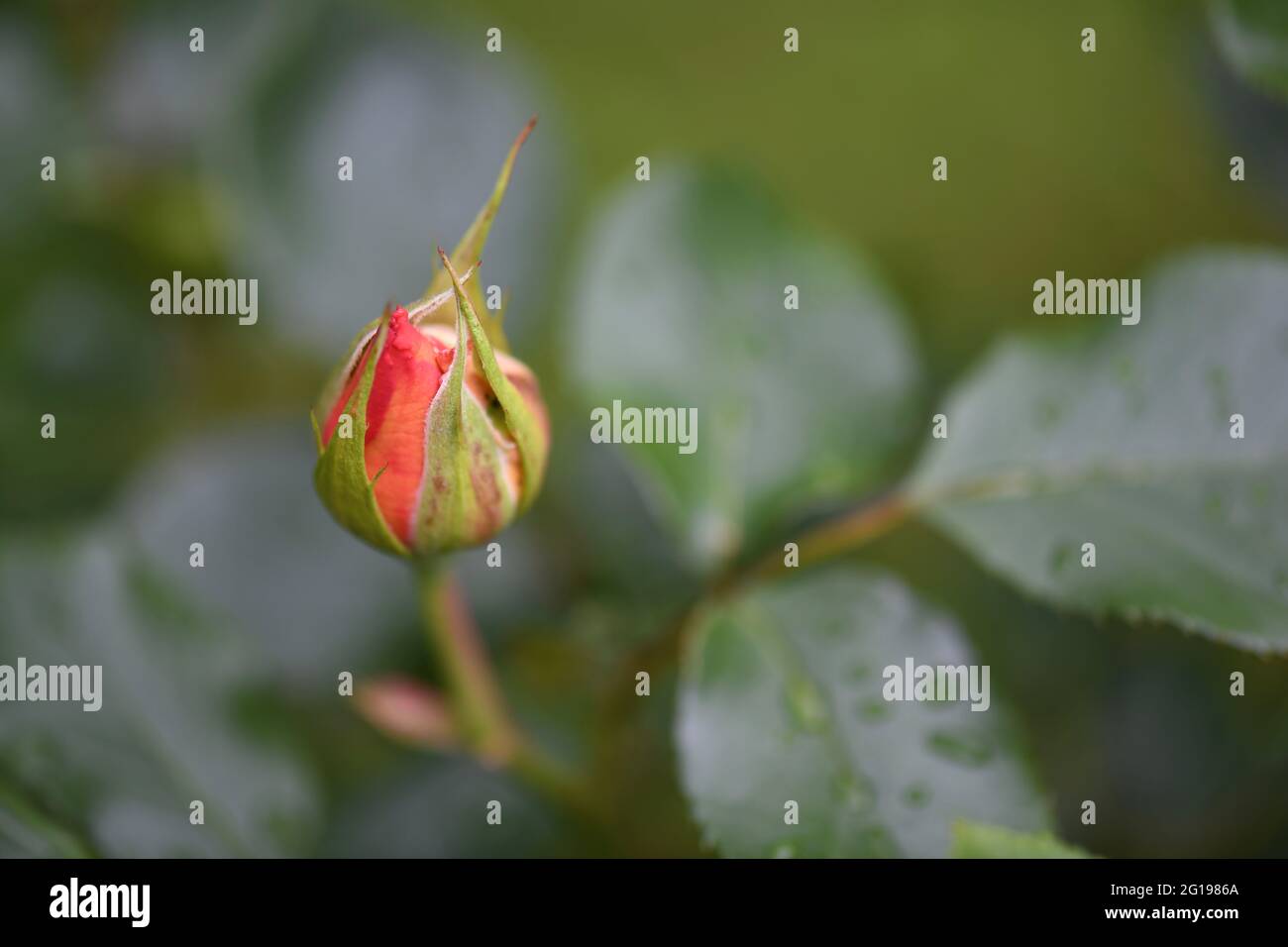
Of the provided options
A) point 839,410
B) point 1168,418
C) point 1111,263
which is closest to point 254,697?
point 839,410

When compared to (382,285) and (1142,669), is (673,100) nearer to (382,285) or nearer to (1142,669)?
(382,285)

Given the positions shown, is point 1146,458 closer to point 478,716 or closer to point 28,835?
point 478,716

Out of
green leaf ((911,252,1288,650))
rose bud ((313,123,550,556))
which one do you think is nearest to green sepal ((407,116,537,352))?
rose bud ((313,123,550,556))

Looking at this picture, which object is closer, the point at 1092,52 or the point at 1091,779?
the point at 1091,779

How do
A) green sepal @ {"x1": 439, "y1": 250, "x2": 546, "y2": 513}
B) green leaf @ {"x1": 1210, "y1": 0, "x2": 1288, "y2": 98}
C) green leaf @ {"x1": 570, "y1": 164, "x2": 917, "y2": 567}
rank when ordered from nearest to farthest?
1. green sepal @ {"x1": 439, "y1": 250, "x2": 546, "y2": 513}
2. green leaf @ {"x1": 1210, "y1": 0, "x2": 1288, "y2": 98}
3. green leaf @ {"x1": 570, "y1": 164, "x2": 917, "y2": 567}

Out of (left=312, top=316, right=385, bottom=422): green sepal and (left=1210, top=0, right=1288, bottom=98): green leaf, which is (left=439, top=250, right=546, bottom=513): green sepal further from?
(left=1210, top=0, right=1288, bottom=98): green leaf

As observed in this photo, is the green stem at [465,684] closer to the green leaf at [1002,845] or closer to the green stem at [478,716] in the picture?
the green stem at [478,716]
